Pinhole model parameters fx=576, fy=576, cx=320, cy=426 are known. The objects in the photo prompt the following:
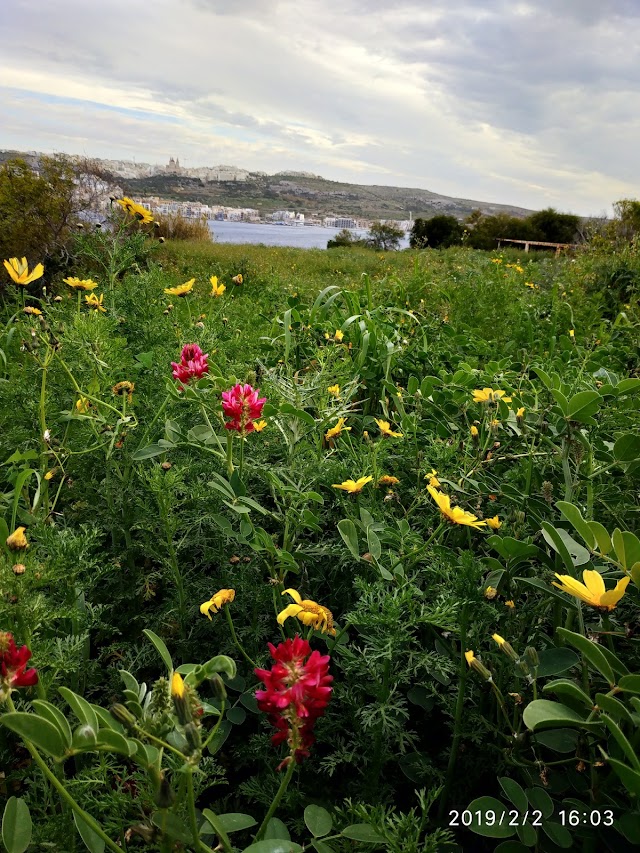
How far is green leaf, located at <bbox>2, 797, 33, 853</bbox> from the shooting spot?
62 centimetres

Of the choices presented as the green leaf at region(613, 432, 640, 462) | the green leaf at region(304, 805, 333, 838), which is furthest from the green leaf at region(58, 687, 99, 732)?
the green leaf at region(613, 432, 640, 462)

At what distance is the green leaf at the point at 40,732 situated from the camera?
0.50 metres

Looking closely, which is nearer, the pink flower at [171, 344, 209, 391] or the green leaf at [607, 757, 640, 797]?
the green leaf at [607, 757, 640, 797]

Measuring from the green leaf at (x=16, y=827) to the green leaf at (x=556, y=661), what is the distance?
63 centimetres

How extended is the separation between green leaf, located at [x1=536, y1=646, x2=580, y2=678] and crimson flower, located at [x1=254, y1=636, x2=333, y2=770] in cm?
30

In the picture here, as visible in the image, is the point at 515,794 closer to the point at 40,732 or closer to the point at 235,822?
the point at 235,822

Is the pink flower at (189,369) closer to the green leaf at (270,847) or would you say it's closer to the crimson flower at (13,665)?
the crimson flower at (13,665)

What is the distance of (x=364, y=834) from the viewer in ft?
2.31

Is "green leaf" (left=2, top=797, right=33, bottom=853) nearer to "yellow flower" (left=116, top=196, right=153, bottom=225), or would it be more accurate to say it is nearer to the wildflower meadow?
the wildflower meadow

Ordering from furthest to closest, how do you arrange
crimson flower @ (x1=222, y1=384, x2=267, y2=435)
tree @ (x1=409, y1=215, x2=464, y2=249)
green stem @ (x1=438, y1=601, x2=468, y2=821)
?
1. tree @ (x1=409, y1=215, x2=464, y2=249)
2. crimson flower @ (x1=222, y1=384, x2=267, y2=435)
3. green stem @ (x1=438, y1=601, x2=468, y2=821)

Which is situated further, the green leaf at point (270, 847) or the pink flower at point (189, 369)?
the pink flower at point (189, 369)

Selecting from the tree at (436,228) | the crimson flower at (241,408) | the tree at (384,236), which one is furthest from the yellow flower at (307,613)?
the tree at (436,228)

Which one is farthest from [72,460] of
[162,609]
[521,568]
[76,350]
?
[521,568]

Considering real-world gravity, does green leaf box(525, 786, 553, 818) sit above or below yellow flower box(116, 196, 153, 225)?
below
